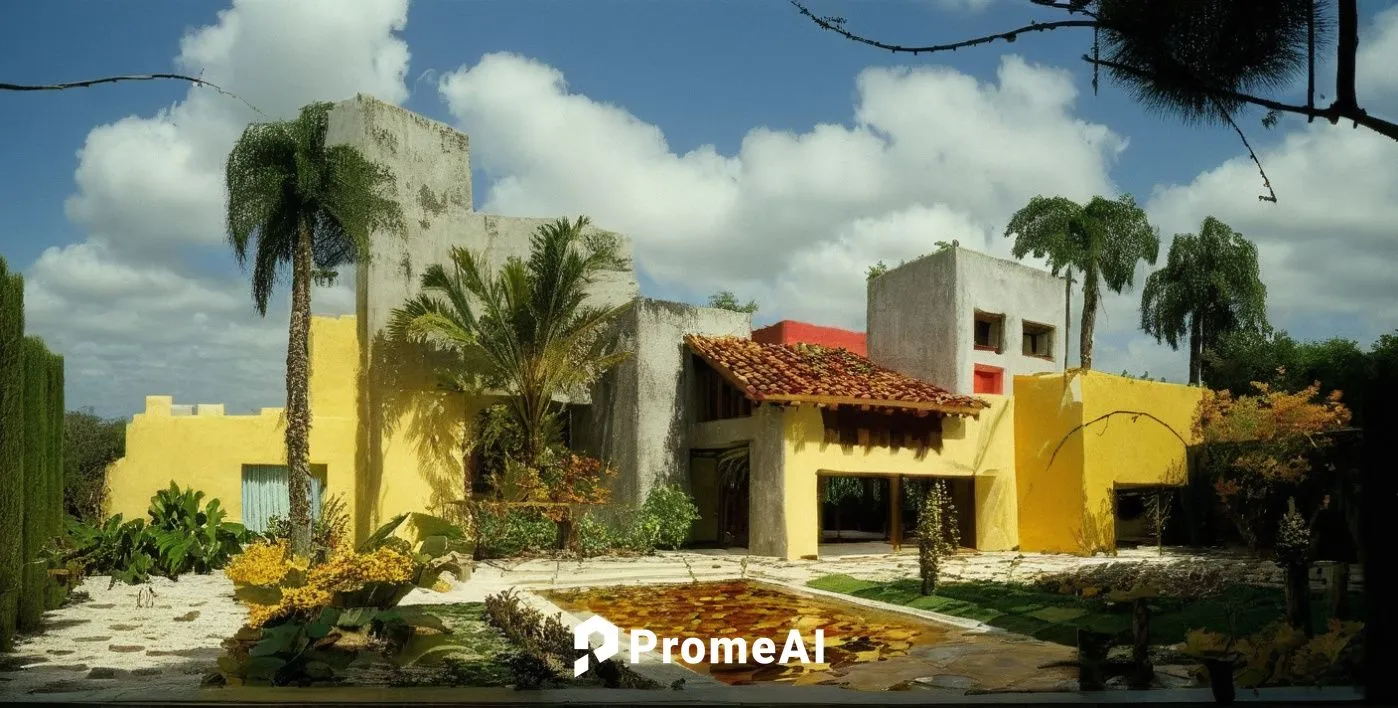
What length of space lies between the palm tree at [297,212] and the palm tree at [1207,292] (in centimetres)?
1830

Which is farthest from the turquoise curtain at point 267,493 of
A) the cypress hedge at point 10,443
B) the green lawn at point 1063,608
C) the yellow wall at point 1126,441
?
the yellow wall at point 1126,441

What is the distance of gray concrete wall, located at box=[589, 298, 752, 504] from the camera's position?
17516mm

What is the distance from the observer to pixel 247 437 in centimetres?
1593

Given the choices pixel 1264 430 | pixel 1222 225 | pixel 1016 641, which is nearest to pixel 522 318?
pixel 1016 641

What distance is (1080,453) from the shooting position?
1780 centimetres

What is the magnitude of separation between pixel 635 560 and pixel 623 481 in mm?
2466

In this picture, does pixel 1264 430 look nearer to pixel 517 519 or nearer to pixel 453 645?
pixel 517 519

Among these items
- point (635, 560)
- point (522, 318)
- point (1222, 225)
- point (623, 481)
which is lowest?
point (635, 560)

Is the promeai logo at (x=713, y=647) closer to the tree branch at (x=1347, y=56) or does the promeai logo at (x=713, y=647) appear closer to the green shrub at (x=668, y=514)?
the tree branch at (x=1347, y=56)

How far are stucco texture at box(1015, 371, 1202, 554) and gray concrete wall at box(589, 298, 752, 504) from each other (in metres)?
6.30

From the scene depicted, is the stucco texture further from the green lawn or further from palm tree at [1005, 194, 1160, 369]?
the green lawn

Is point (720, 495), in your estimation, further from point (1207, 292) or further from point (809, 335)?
point (1207, 292)

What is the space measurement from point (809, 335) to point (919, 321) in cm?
340

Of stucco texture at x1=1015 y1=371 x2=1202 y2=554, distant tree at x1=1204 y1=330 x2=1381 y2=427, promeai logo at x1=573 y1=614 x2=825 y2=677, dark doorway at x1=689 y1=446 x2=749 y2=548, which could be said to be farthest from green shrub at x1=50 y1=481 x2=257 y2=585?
distant tree at x1=1204 y1=330 x2=1381 y2=427
